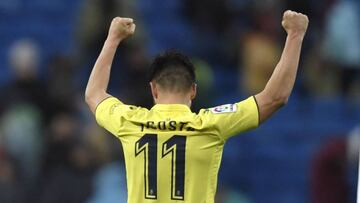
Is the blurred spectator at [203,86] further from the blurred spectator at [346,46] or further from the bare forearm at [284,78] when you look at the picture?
the bare forearm at [284,78]

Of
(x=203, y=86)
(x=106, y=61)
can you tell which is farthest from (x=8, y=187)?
(x=106, y=61)

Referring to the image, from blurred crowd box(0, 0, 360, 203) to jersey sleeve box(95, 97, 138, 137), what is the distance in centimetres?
545

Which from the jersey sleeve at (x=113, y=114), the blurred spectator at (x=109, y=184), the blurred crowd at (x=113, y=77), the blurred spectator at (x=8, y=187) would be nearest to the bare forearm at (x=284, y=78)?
the jersey sleeve at (x=113, y=114)

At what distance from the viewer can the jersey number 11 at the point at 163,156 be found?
8047mm

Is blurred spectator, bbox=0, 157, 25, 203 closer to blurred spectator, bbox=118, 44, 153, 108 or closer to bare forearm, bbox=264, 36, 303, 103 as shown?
blurred spectator, bbox=118, 44, 153, 108

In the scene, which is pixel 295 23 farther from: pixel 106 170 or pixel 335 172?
pixel 106 170

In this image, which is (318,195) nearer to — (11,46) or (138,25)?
(138,25)

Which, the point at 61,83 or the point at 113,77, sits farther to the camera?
the point at 113,77

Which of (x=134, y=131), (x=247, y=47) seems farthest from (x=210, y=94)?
(x=134, y=131)

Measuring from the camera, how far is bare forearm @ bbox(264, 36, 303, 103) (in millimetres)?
8133

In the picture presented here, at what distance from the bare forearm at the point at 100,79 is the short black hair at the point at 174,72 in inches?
20.2

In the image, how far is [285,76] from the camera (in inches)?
321

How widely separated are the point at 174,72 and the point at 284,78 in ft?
2.02

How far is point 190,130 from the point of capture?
320 inches
